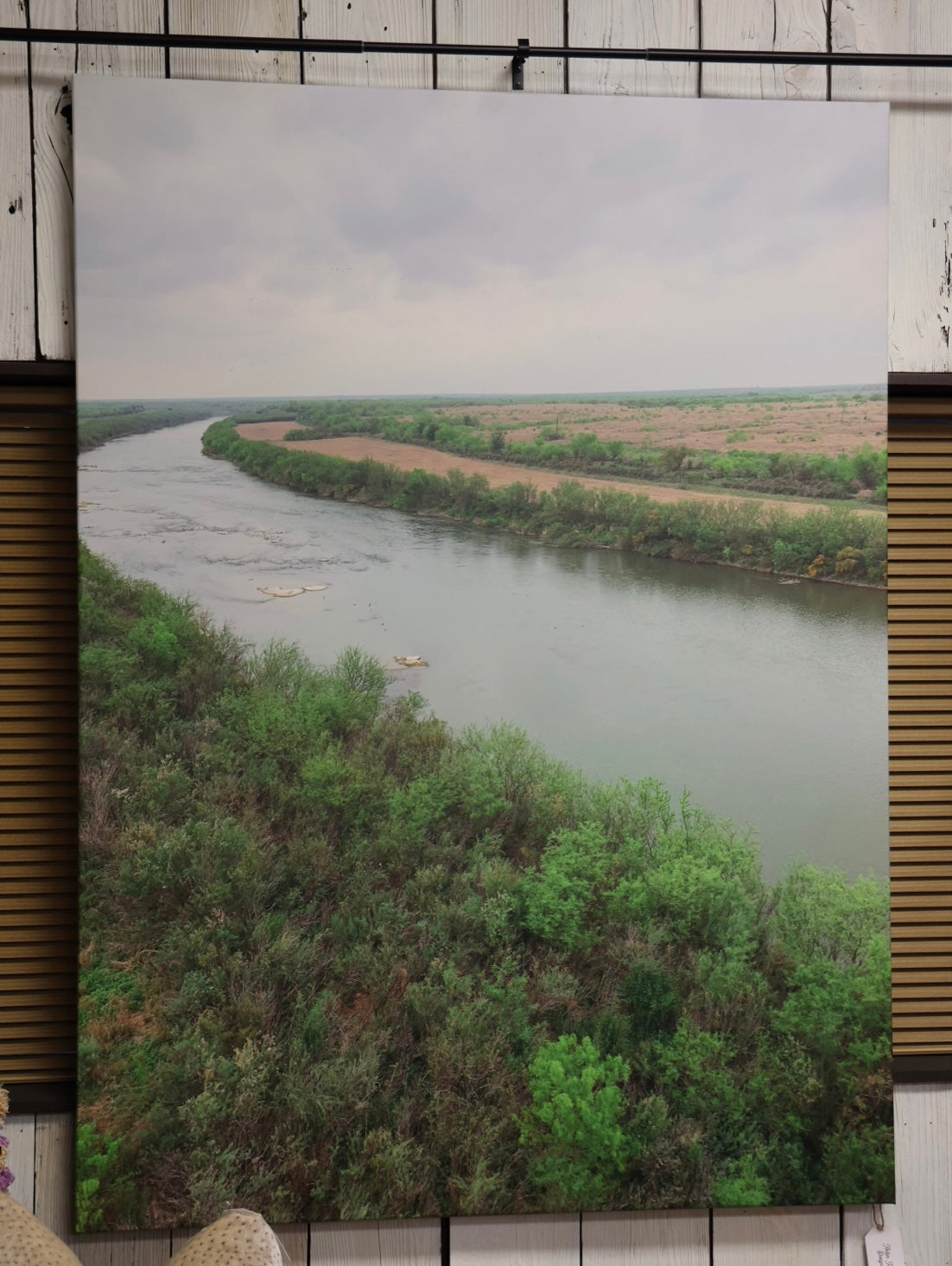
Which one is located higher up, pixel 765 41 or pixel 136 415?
pixel 765 41

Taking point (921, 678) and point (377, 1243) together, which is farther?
point (921, 678)

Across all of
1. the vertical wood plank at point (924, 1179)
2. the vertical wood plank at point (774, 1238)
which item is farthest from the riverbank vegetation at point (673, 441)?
the vertical wood plank at point (774, 1238)

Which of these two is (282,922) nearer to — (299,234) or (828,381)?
(299,234)

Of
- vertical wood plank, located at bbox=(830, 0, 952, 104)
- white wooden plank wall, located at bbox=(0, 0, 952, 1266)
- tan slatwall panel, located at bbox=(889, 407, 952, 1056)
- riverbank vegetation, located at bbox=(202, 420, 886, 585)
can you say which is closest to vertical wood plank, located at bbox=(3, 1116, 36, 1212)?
white wooden plank wall, located at bbox=(0, 0, 952, 1266)

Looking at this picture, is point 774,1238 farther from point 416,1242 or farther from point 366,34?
point 366,34

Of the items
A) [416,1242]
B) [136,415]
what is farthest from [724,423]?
[416,1242]

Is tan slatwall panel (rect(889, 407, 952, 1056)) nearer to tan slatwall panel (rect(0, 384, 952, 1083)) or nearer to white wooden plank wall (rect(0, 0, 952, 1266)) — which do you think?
white wooden plank wall (rect(0, 0, 952, 1266))
